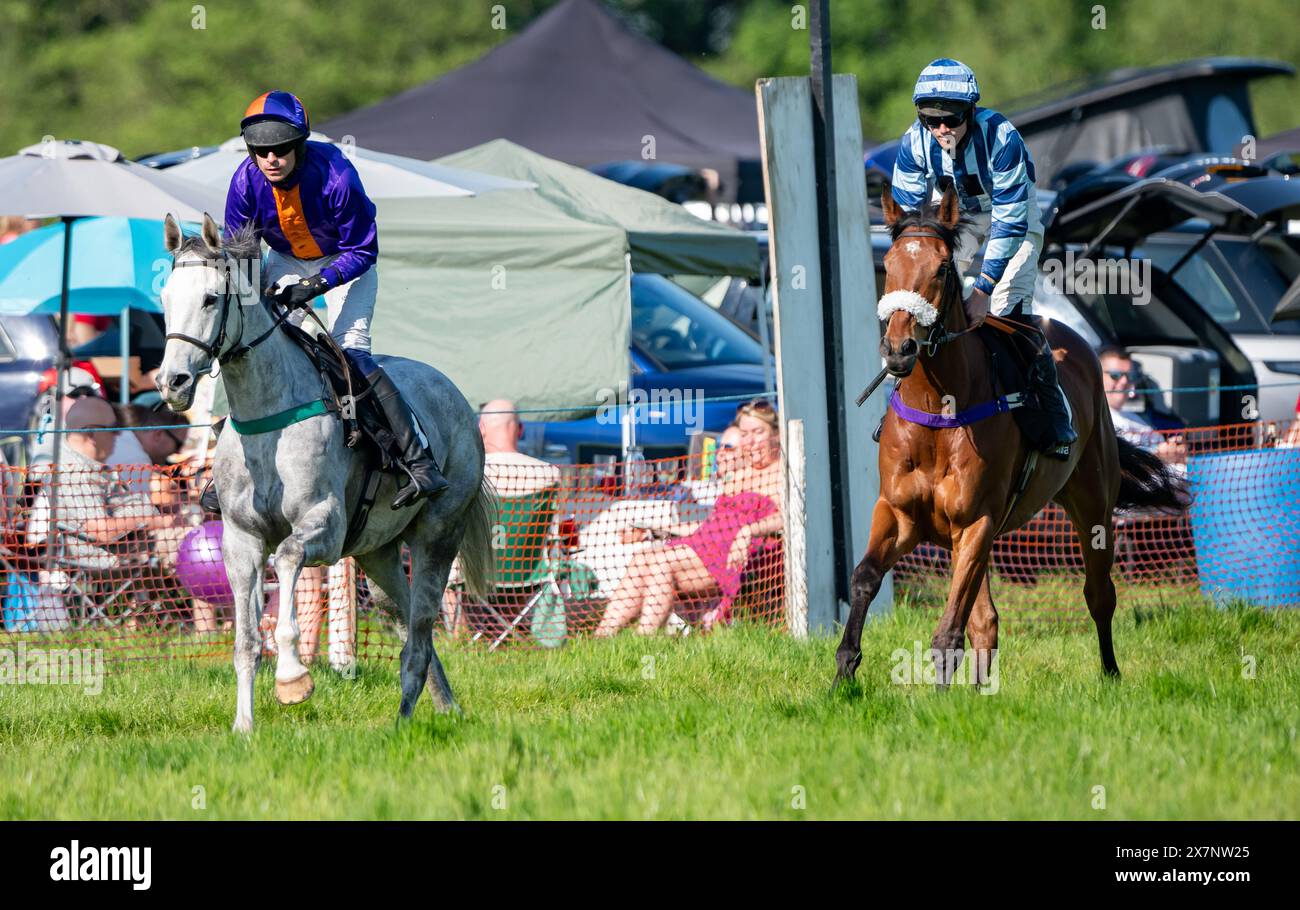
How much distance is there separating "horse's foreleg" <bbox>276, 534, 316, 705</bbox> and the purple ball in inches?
134

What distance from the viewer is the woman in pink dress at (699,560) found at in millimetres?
10695

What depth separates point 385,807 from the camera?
222 inches

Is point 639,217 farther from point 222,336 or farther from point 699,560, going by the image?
point 222,336

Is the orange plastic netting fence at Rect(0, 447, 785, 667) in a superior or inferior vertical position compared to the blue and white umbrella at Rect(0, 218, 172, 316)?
inferior

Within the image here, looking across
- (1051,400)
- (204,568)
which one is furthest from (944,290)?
(204,568)

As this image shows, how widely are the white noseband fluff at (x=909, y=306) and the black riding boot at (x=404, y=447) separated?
7.38 ft

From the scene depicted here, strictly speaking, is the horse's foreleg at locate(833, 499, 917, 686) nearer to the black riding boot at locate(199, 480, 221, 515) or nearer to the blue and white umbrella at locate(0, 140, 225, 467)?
the black riding boot at locate(199, 480, 221, 515)

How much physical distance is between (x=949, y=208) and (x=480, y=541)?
3056 mm

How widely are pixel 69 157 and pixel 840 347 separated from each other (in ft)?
18.4

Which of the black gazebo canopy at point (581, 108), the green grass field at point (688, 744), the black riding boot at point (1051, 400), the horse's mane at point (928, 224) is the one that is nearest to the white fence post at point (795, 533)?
the green grass field at point (688, 744)

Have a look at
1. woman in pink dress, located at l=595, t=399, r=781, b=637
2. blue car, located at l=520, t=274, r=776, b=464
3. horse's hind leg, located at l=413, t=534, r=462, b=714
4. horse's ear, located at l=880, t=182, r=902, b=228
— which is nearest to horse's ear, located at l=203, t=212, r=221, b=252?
horse's hind leg, located at l=413, t=534, r=462, b=714

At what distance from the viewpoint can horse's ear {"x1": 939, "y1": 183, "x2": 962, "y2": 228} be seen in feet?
24.6

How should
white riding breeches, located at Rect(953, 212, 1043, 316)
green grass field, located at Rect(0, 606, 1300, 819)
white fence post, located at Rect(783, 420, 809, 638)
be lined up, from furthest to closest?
white fence post, located at Rect(783, 420, 809, 638)
white riding breeches, located at Rect(953, 212, 1043, 316)
green grass field, located at Rect(0, 606, 1300, 819)

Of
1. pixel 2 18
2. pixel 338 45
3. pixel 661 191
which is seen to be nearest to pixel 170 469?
pixel 661 191
